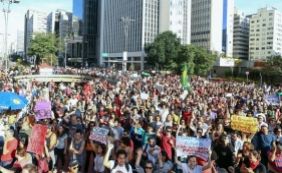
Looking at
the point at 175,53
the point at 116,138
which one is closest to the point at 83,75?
the point at 175,53

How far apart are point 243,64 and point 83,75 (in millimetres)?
41679

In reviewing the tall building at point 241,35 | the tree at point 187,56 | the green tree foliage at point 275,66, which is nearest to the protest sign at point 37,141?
the green tree foliage at point 275,66

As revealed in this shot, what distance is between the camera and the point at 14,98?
14.2m

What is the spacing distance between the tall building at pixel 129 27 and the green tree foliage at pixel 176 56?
58.2 feet

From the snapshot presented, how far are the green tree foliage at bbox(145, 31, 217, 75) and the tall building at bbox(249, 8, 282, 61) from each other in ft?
255

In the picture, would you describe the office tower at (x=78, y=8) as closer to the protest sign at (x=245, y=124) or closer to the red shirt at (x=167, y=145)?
the protest sign at (x=245, y=124)

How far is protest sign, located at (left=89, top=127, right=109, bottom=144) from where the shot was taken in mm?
9847

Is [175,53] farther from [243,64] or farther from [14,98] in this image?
[14,98]

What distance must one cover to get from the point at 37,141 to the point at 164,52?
285 ft

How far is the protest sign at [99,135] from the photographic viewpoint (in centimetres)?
985

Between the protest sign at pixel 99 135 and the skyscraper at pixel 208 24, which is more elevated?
the skyscraper at pixel 208 24

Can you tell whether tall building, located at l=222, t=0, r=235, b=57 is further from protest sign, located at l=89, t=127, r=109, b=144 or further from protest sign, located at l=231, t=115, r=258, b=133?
protest sign, located at l=89, t=127, r=109, b=144

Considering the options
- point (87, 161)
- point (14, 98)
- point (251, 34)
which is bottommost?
point (87, 161)

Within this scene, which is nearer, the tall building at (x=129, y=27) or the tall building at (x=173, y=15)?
the tall building at (x=129, y=27)
